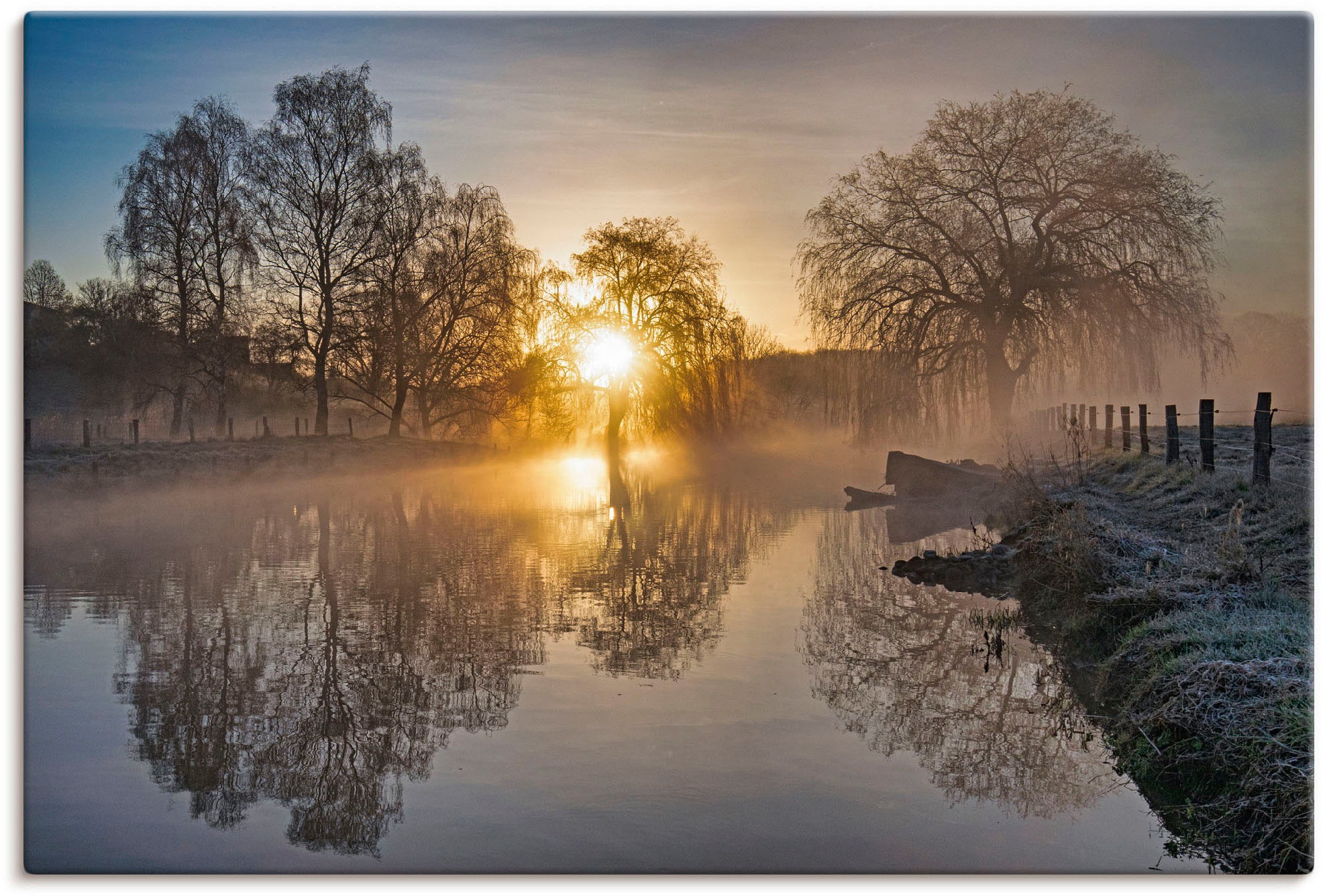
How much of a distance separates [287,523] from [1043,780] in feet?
36.5

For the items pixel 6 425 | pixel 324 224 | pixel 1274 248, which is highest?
pixel 324 224

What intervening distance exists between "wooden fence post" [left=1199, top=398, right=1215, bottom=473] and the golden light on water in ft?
47.4

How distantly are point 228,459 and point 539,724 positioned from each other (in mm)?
16195

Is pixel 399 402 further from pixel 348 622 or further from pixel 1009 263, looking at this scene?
pixel 348 622

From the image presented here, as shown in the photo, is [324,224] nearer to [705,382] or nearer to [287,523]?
[705,382]

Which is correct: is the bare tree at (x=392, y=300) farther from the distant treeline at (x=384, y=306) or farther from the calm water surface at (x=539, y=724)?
→ the calm water surface at (x=539, y=724)

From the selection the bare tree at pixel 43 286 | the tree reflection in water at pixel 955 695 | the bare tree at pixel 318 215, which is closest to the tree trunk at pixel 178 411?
the bare tree at pixel 318 215

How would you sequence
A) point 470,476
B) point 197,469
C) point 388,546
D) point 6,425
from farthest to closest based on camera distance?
point 470,476
point 197,469
point 388,546
point 6,425

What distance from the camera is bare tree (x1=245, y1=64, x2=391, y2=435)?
68.9 feet

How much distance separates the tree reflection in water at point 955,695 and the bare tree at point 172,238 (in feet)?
24.8

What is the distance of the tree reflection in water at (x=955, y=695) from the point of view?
4488 mm

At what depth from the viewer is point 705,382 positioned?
2367cm

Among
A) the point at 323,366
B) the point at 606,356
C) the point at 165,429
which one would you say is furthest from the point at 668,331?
the point at 165,429

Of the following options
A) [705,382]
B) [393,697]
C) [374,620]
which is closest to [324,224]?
[705,382]
